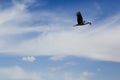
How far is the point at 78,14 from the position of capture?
52719 mm

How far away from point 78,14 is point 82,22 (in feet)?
10.1

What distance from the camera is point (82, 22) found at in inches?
2051
